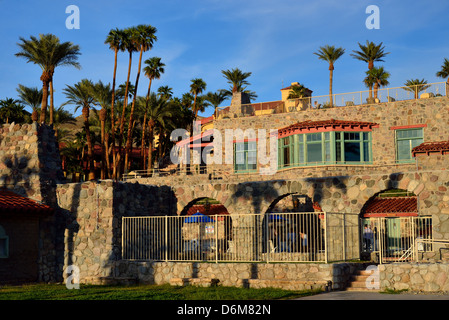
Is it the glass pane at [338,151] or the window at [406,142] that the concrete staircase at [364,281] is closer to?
the glass pane at [338,151]

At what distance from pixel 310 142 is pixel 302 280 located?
20541 millimetres

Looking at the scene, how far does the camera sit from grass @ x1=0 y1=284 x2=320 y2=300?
16297mm

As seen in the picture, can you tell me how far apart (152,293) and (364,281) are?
657cm

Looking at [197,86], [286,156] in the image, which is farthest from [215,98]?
[286,156]

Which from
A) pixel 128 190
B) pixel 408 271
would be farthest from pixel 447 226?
pixel 128 190

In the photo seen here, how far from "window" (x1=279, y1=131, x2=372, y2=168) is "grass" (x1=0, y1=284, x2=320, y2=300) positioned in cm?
2011

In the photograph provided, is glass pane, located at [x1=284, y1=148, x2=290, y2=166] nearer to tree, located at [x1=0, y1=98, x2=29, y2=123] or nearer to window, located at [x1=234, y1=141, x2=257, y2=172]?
window, located at [x1=234, y1=141, x2=257, y2=172]

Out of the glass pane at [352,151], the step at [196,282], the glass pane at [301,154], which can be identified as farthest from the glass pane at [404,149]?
the step at [196,282]

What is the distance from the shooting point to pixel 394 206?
35.9 metres

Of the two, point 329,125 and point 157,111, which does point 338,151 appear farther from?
point 157,111

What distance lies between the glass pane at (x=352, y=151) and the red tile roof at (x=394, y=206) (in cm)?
Result: 302

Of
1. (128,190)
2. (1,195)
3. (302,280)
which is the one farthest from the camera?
(128,190)

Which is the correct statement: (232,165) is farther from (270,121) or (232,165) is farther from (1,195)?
(1,195)

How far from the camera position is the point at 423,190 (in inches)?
882
